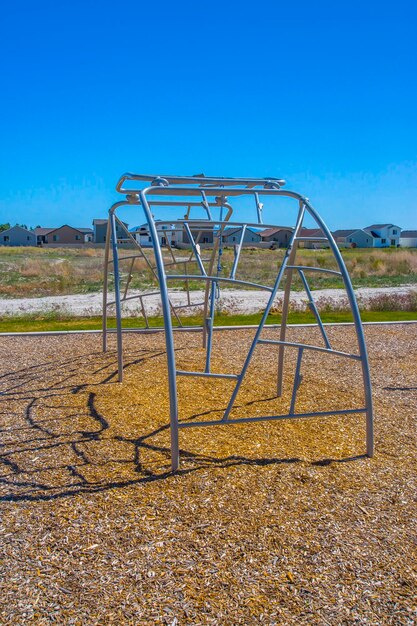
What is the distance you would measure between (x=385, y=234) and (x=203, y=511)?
9144 cm

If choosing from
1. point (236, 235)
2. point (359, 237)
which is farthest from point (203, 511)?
point (359, 237)

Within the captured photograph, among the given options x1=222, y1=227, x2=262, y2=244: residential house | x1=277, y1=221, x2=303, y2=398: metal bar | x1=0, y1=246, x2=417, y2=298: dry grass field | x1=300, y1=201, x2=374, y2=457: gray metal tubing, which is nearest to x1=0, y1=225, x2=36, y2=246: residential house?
x1=222, y1=227, x2=262, y2=244: residential house

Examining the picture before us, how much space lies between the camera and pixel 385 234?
90.1 m

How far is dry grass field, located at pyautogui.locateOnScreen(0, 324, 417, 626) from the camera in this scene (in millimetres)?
2766

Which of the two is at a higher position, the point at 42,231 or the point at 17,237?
the point at 42,231

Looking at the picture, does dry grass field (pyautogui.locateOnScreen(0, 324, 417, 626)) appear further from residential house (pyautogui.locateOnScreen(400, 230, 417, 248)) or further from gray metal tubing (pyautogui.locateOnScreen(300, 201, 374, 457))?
residential house (pyautogui.locateOnScreen(400, 230, 417, 248))

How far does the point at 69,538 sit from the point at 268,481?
1.35 m

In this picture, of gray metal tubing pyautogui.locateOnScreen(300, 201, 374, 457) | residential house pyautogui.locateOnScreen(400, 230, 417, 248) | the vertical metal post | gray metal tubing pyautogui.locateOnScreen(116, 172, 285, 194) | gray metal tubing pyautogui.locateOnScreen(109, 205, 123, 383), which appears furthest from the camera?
residential house pyautogui.locateOnScreen(400, 230, 417, 248)

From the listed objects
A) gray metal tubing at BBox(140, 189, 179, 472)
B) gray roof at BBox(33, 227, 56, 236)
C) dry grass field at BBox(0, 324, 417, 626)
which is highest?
gray roof at BBox(33, 227, 56, 236)

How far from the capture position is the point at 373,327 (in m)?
10.5

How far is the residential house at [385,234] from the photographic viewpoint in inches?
3536

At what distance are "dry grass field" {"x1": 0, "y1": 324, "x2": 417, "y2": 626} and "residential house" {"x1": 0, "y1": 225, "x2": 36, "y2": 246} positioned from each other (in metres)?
85.0

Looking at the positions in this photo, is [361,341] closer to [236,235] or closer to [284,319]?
[284,319]

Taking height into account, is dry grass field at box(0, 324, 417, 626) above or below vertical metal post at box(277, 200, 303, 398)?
below
